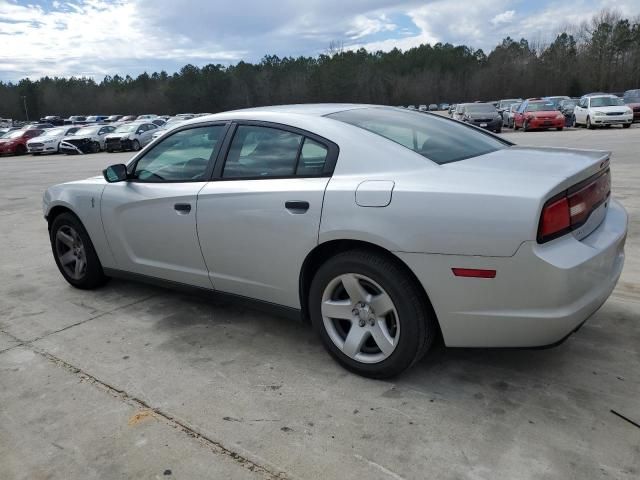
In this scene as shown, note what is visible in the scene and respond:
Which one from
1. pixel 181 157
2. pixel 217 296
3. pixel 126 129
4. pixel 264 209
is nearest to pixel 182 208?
pixel 181 157

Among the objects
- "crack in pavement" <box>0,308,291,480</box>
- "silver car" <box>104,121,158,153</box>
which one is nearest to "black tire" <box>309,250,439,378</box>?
"crack in pavement" <box>0,308,291,480</box>

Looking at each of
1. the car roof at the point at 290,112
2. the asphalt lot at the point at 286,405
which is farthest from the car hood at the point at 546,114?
the car roof at the point at 290,112

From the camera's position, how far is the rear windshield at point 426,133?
3.12 meters

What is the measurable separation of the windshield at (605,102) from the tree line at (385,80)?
6011 centimetres

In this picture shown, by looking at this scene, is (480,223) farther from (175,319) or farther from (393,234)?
(175,319)

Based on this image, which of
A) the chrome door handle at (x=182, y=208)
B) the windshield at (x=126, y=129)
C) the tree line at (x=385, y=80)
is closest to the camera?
the chrome door handle at (x=182, y=208)

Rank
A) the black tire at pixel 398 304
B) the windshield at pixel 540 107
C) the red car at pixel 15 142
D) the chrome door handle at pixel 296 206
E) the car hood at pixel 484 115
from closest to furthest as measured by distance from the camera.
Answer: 1. the black tire at pixel 398 304
2. the chrome door handle at pixel 296 206
3. the windshield at pixel 540 107
4. the car hood at pixel 484 115
5. the red car at pixel 15 142

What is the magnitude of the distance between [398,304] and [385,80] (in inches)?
3965

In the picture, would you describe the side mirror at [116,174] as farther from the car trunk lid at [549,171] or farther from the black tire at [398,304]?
the car trunk lid at [549,171]

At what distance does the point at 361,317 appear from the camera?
9.80ft

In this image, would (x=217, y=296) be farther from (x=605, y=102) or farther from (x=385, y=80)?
(x=385, y=80)

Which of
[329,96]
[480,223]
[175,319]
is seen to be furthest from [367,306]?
[329,96]

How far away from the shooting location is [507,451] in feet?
7.81

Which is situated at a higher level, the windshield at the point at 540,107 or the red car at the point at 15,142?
the windshield at the point at 540,107
